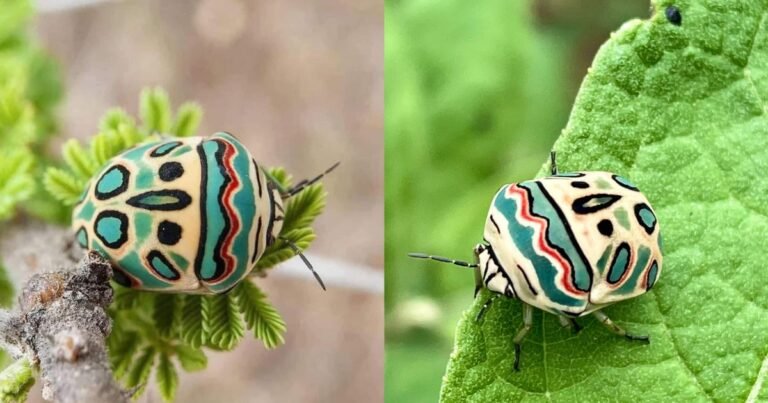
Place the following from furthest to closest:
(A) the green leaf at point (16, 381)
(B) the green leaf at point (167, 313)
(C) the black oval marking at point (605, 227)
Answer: (B) the green leaf at point (167, 313), (C) the black oval marking at point (605, 227), (A) the green leaf at point (16, 381)

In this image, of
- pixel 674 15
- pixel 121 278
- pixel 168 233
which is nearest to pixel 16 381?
pixel 121 278

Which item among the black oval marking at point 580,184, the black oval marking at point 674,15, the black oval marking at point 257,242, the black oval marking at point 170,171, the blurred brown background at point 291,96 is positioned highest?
the black oval marking at point 674,15

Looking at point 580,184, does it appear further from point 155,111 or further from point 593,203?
point 155,111

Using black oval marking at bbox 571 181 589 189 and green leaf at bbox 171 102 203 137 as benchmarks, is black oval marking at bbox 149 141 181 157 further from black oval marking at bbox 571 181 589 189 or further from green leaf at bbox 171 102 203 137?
black oval marking at bbox 571 181 589 189

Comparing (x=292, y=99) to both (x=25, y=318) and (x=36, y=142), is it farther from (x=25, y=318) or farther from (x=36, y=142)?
(x=25, y=318)

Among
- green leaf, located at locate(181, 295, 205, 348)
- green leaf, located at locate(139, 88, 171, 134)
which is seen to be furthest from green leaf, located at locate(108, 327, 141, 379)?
green leaf, located at locate(139, 88, 171, 134)

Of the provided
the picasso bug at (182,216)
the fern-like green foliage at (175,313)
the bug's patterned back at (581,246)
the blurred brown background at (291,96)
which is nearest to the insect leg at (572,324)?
the bug's patterned back at (581,246)

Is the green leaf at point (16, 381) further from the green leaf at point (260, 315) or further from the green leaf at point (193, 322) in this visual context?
the green leaf at point (260, 315)
